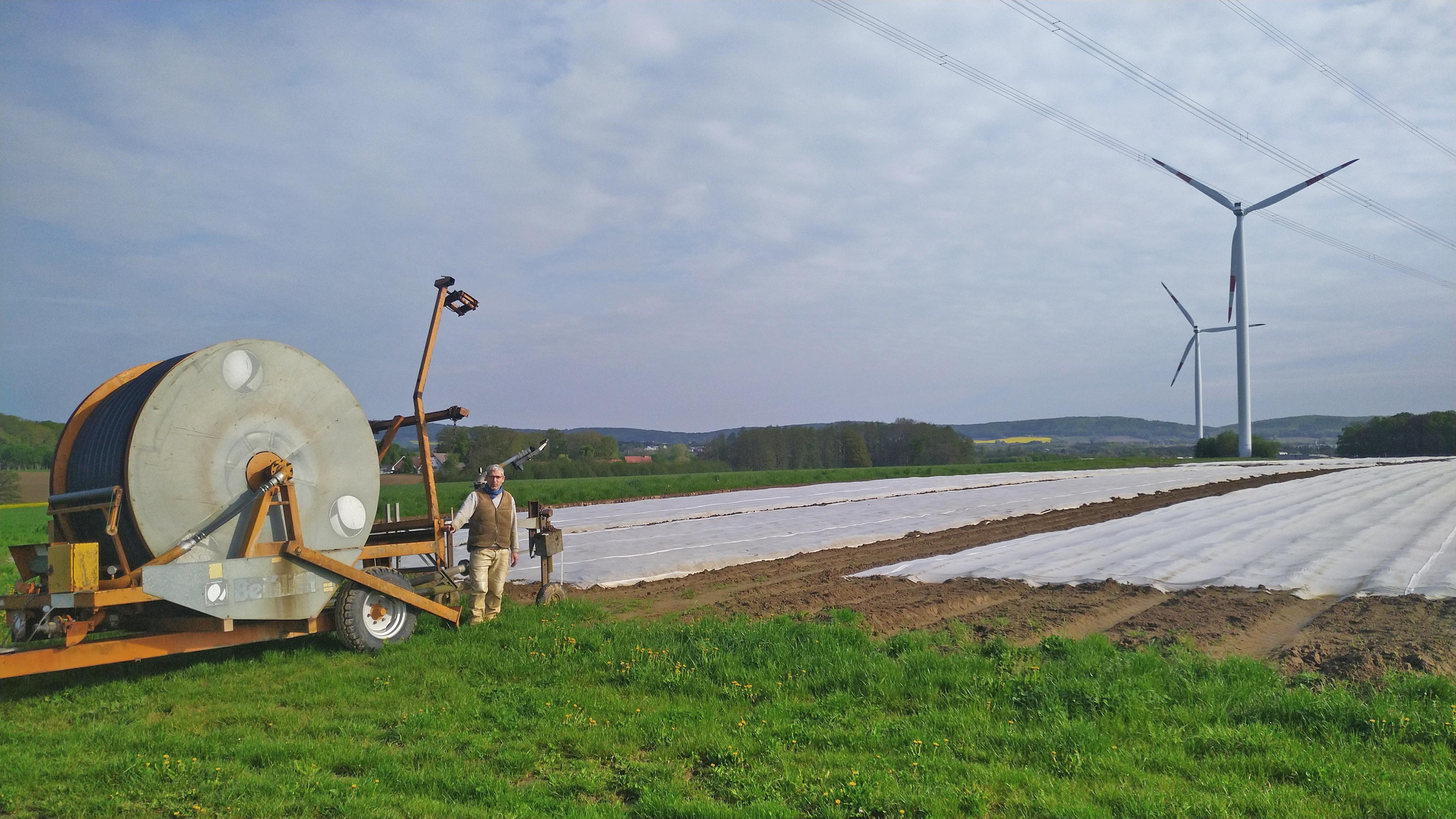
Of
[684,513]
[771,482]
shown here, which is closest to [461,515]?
[684,513]

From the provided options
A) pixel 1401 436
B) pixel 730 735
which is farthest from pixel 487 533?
pixel 1401 436

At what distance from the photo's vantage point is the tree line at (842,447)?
3273 inches

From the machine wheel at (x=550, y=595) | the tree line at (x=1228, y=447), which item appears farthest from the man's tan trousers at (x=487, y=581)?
the tree line at (x=1228, y=447)

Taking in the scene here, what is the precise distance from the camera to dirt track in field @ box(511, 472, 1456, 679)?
760 cm

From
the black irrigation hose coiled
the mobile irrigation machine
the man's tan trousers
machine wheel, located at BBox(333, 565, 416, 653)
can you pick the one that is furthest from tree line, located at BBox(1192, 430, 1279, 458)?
the black irrigation hose coiled

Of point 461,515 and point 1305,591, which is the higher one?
point 461,515

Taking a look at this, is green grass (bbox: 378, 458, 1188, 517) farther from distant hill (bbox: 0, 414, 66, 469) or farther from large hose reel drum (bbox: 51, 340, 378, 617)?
large hose reel drum (bbox: 51, 340, 378, 617)

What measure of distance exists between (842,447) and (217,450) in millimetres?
86169

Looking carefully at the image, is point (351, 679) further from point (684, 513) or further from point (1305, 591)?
point (684, 513)

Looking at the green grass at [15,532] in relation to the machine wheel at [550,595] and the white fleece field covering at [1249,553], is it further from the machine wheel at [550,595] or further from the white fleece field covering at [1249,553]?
the white fleece field covering at [1249,553]

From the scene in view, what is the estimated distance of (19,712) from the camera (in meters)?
6.69

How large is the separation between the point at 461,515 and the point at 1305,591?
1089cm

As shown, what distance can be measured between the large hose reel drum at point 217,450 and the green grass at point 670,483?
18487mm

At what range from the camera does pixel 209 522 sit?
24.2 feet
